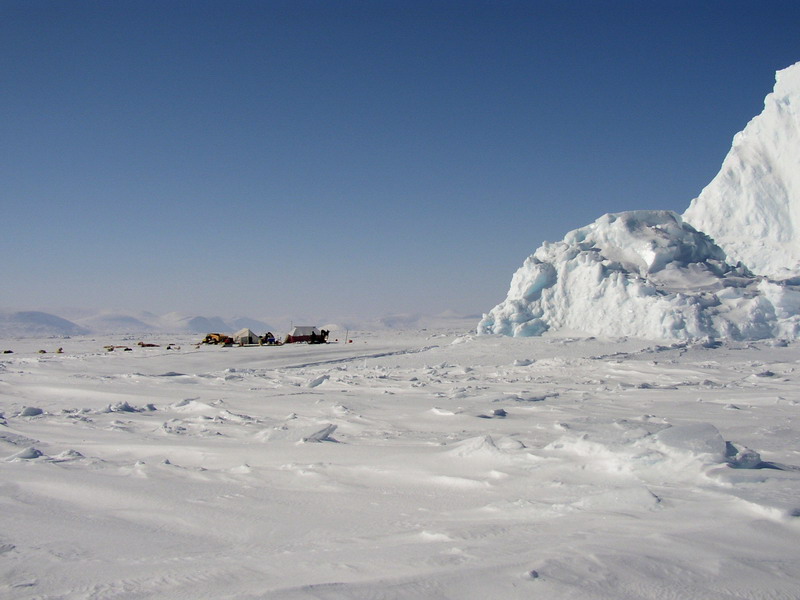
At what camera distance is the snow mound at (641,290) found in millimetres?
19109

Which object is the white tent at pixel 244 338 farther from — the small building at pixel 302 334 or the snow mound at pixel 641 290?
the snow mound at pixel 641 290

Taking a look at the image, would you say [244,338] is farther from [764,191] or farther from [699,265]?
[764,191]

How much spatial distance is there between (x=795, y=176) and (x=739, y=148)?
3.37m

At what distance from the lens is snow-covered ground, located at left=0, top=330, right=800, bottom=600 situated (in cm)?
298

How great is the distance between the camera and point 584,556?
10.2 ft

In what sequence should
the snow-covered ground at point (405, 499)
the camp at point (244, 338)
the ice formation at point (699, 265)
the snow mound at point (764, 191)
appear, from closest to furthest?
the snow-covered ground at point (405, 499)
the ice formation at point (699, 265)
the snow mound at point (764, 191)
the camp at point (244, 338)

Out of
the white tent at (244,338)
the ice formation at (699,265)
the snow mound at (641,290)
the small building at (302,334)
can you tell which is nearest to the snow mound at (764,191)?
the ice formation at (699,265)

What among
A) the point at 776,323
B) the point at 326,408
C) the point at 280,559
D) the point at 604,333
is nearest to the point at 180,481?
the point at 280,559

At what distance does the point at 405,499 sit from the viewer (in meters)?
4.46

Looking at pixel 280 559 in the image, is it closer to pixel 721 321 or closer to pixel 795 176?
pixel 721 321

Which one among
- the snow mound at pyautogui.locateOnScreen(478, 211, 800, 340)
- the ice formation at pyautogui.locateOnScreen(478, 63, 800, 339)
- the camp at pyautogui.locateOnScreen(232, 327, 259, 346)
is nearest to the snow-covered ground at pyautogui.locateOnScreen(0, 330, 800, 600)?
the snow mound at pyautogui.locateOnScreen(478, 211, 800, 340)

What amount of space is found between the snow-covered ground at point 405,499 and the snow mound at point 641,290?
392 inches

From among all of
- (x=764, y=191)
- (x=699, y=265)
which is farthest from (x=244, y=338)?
(x=764, y=191)

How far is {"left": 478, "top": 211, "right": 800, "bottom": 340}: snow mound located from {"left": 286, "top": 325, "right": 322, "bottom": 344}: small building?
10.9 meters
